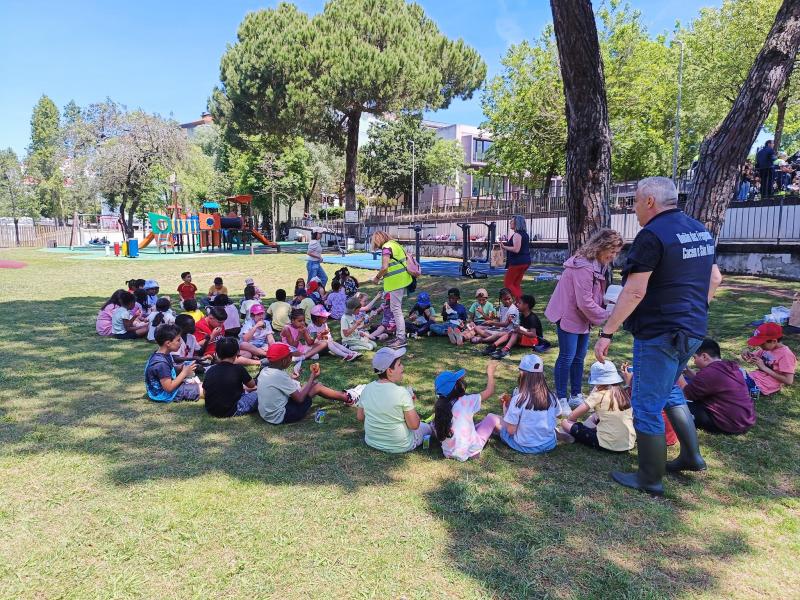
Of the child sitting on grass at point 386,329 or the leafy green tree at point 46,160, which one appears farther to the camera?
the leafy green tree at point 46,160

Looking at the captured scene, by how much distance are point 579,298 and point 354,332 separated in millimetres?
4158

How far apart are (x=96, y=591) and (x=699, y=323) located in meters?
3.85

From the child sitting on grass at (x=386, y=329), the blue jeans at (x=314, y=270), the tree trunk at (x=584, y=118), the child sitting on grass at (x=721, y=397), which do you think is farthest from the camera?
the blue jeans at (x=314, y=270)

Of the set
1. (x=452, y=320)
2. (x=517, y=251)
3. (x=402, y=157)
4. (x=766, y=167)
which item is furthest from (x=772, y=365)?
(x=402, y=157)

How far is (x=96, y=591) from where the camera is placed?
2.71 m

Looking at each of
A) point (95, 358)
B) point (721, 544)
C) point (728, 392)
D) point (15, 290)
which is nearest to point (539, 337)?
point (728, 392)

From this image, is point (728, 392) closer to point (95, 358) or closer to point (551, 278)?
point (95, 358)

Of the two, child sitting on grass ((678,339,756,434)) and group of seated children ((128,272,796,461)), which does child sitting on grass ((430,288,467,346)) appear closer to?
group of seated children ((128,272,796,461))

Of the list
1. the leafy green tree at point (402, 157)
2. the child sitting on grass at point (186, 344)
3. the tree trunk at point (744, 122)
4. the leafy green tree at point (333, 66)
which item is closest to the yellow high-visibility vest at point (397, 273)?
the child sitting on grass at point (186, 344)

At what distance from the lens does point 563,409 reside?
5125 mm

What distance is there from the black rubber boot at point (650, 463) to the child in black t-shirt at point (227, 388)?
3.64 meters

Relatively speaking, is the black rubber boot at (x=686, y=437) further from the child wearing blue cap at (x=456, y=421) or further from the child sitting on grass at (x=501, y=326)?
the child sitting on grass at (x=501, y=326)

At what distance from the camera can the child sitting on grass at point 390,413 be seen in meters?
4.30

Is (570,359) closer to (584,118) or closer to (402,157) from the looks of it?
(584,118)
